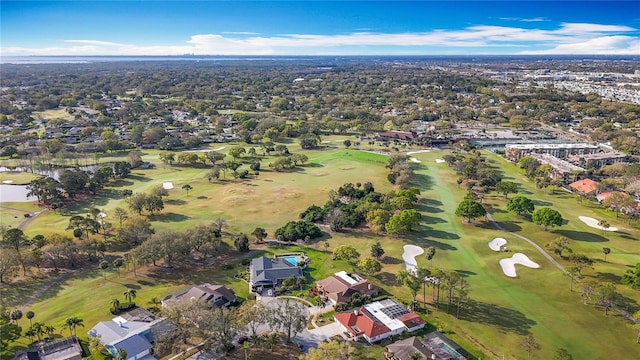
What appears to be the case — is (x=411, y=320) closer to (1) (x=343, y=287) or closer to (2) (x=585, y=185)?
(1) (x=343, y=287)

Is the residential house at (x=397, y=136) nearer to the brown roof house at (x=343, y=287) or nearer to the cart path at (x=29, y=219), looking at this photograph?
the brown roof house at (x=343, y=287)

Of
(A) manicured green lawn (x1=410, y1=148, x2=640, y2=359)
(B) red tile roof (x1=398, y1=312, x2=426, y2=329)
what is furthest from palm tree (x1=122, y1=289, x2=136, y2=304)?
(A) manicured green lawn (x1=410, y1=148, x2=640, y2=359)

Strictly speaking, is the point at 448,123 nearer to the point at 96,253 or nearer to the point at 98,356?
the point at 96,253

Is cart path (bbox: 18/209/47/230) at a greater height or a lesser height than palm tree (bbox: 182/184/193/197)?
lesser

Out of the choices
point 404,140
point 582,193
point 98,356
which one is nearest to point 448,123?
point 404,140

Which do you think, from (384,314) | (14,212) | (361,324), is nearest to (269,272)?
(361,324)

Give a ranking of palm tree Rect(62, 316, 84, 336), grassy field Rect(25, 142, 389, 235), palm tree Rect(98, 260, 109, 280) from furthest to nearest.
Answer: grassy field Rect(25, 142, 389, 235), palm tree Rect(98, 260, 109, 280), palm tree Rect(62, 316, 84, 336)

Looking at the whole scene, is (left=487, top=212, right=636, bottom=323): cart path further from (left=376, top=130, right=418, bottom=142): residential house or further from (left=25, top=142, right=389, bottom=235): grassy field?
(left=376, top=130, right=418, bottom=142): residential house

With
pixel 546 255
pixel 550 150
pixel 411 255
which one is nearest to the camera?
pixel 546 255
